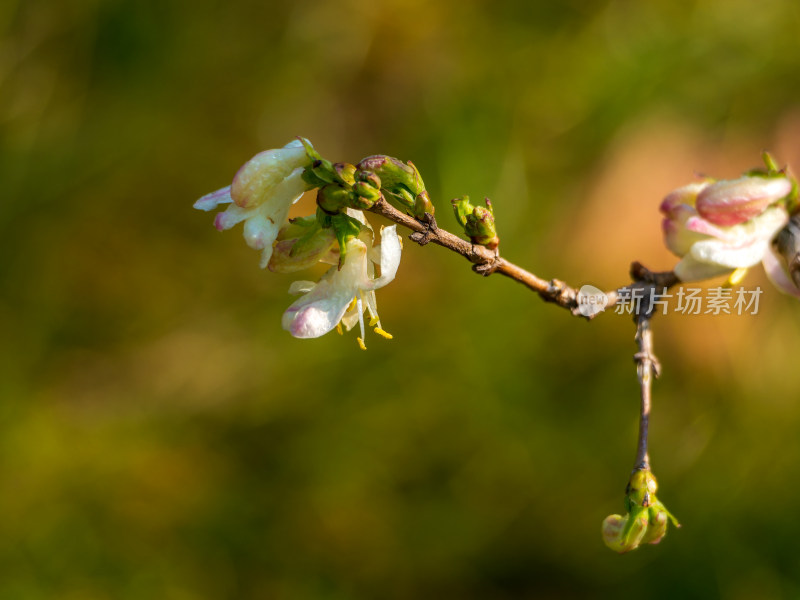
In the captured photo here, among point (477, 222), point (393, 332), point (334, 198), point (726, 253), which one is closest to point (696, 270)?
point (726, 253)

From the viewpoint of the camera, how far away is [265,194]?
488 millimetres

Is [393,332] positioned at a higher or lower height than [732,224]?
higher

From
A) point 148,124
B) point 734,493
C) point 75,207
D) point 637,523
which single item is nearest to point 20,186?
point 75,207

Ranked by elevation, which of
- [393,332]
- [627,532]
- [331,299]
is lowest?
[627,532]

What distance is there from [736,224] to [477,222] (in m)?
0.18

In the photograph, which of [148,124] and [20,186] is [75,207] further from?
[148,124]

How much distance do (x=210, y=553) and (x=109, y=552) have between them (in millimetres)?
218

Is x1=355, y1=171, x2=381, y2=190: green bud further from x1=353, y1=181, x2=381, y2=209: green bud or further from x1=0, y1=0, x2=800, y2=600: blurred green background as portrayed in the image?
x1=0, y1=0, x2=800, y2=600: blurred green background

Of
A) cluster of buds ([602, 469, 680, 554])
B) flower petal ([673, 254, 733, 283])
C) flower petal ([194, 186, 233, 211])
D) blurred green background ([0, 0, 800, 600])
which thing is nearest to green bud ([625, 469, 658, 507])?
cluster of buds ([602, 469, 680, 554])

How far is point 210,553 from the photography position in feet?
5.04

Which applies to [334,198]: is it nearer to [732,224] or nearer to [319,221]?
[319,221]

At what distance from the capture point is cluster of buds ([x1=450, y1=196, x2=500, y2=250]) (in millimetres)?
491

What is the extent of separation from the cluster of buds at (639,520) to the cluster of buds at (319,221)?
0.22 m

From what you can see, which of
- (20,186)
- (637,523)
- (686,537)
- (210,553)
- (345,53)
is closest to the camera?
(637,523)
